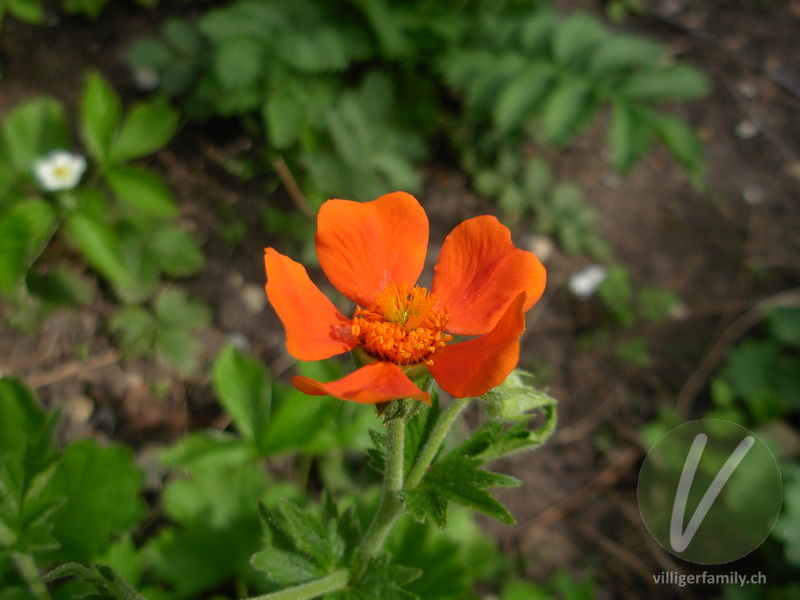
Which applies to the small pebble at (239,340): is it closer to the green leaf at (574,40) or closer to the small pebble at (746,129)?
the green leaf at (574,40)

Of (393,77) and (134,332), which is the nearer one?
(134,332)

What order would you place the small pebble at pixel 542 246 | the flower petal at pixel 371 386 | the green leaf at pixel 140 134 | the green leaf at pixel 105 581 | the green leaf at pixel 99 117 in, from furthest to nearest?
the small pebble at pixel 542 246, the green leaf at pixel 140 134, the green leaf at pixel 99 117, the green leaf at pixel 105 581, the flower petal at pixel 371 386

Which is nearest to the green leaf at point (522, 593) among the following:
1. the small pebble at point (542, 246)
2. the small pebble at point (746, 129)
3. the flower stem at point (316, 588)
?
the flower stem at point (316, 588)

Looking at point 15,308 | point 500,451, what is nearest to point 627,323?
point 500,451

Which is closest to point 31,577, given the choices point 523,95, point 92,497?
point 92,497

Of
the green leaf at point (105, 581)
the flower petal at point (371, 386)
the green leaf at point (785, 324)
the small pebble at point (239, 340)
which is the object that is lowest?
the green leaf at point (785, 324)

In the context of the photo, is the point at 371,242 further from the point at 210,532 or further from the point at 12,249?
the point at 12,249

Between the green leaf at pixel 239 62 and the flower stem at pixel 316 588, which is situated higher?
the green leaf at pixel 239 62
